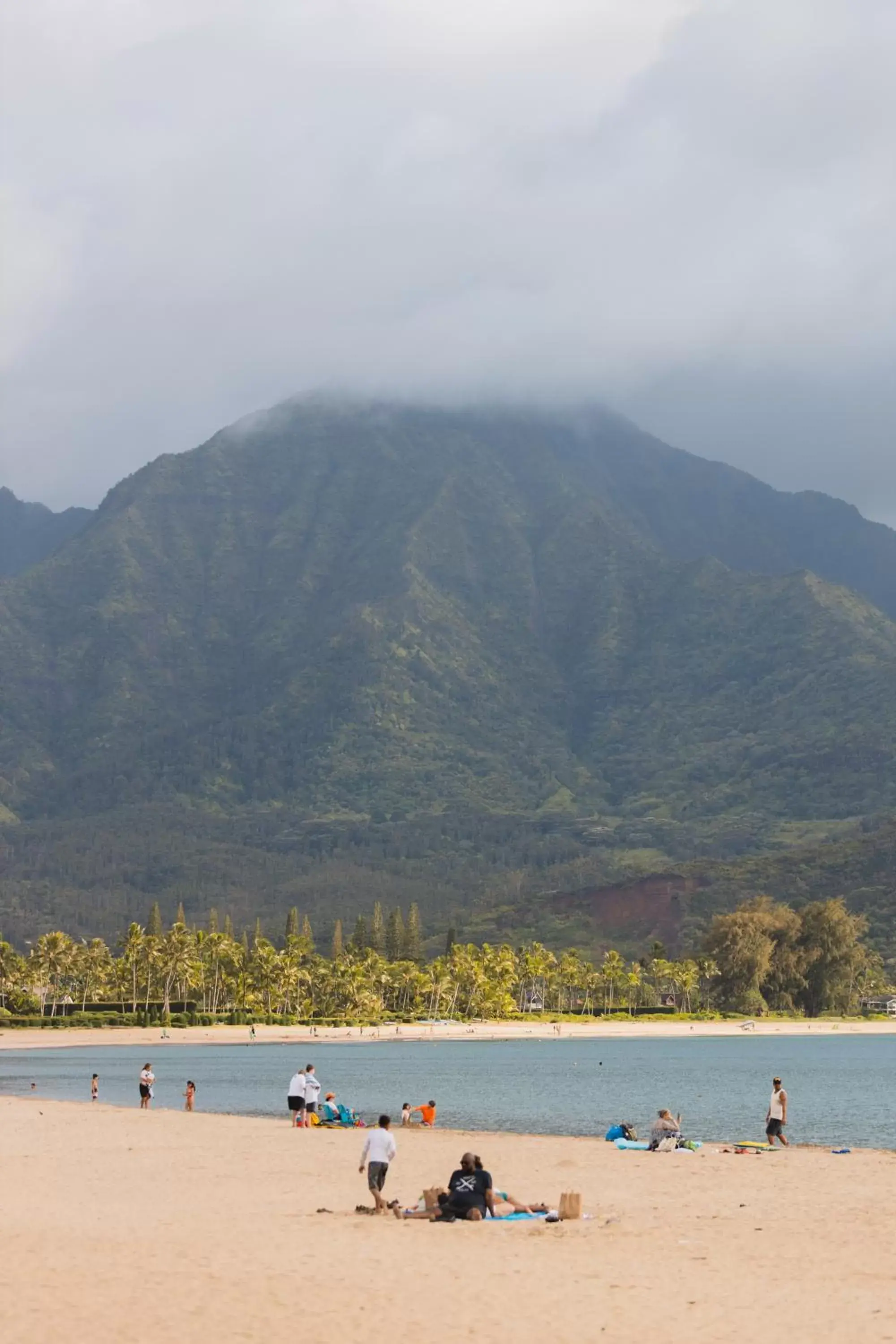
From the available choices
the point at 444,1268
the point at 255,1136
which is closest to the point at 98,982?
the point at 255,1136

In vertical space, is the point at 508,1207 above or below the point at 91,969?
below

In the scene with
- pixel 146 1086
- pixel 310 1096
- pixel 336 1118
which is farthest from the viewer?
pixel 146 1086

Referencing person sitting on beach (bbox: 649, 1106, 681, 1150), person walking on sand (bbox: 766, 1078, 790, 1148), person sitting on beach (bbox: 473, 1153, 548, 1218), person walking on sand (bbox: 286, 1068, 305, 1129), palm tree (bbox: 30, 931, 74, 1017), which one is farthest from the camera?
palm tree (bbox: 30, 931, 74, 1017)

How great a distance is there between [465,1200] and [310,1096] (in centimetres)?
2769

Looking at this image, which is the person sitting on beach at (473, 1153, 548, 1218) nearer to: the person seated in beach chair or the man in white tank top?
the man in white tank top

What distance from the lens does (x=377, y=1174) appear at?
110ft

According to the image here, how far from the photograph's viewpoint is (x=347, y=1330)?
70.2ft

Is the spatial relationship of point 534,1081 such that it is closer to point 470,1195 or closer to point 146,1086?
point 146,1086

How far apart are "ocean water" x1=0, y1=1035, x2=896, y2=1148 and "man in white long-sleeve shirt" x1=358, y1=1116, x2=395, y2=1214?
88.1 feet

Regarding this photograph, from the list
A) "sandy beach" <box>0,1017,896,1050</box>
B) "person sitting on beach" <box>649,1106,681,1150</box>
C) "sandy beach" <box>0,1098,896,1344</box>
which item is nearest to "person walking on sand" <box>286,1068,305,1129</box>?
"sandy beach" <box>0,1098,896,1344</box>

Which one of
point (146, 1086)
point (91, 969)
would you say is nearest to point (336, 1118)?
point (146, 1086)

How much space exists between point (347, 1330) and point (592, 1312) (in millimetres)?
3763

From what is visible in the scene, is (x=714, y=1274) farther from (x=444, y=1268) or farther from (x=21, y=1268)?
(x=21, y=1268)

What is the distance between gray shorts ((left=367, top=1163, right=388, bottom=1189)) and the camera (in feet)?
109
